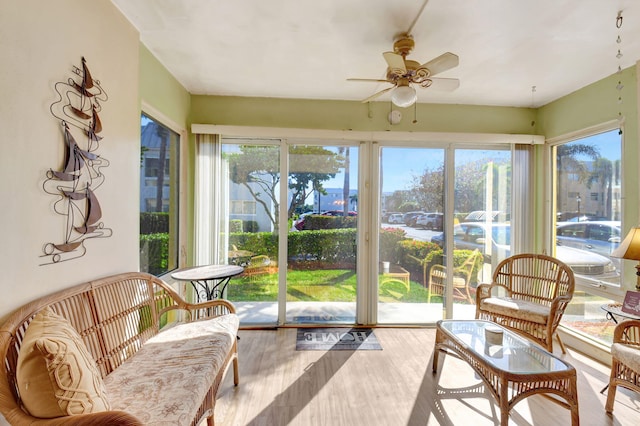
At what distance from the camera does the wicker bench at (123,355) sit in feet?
3.40

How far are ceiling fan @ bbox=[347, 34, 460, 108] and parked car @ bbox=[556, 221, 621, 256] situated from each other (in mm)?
2140

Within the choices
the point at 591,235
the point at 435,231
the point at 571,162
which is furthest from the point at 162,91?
the point at 591,235

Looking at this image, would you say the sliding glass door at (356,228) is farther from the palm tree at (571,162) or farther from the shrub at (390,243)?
the palm tree at (571,162)

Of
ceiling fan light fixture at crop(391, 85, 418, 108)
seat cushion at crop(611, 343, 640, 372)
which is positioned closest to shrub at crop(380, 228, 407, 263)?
ceiling fan light fixture at crop(391, 85, 418, 108)

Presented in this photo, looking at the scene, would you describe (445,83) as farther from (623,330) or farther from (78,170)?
(78,170)

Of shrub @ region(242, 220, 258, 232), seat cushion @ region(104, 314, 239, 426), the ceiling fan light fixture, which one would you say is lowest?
seat cushion @ region(104, 314, 239, 426)

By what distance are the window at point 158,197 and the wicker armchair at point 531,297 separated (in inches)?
126

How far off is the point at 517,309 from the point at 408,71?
2.29m

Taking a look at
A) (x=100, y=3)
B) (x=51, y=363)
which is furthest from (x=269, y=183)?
(x=51, y=363)

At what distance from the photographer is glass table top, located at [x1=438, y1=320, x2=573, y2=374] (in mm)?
1726

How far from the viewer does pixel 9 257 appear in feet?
4.07

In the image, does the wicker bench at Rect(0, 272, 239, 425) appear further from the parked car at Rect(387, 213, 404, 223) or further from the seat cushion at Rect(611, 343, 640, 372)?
the seat cushion at Rect(611, 343, 640, 372)

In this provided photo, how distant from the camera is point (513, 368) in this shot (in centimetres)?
171

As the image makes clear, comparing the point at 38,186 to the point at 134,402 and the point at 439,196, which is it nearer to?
the point at 134,402
